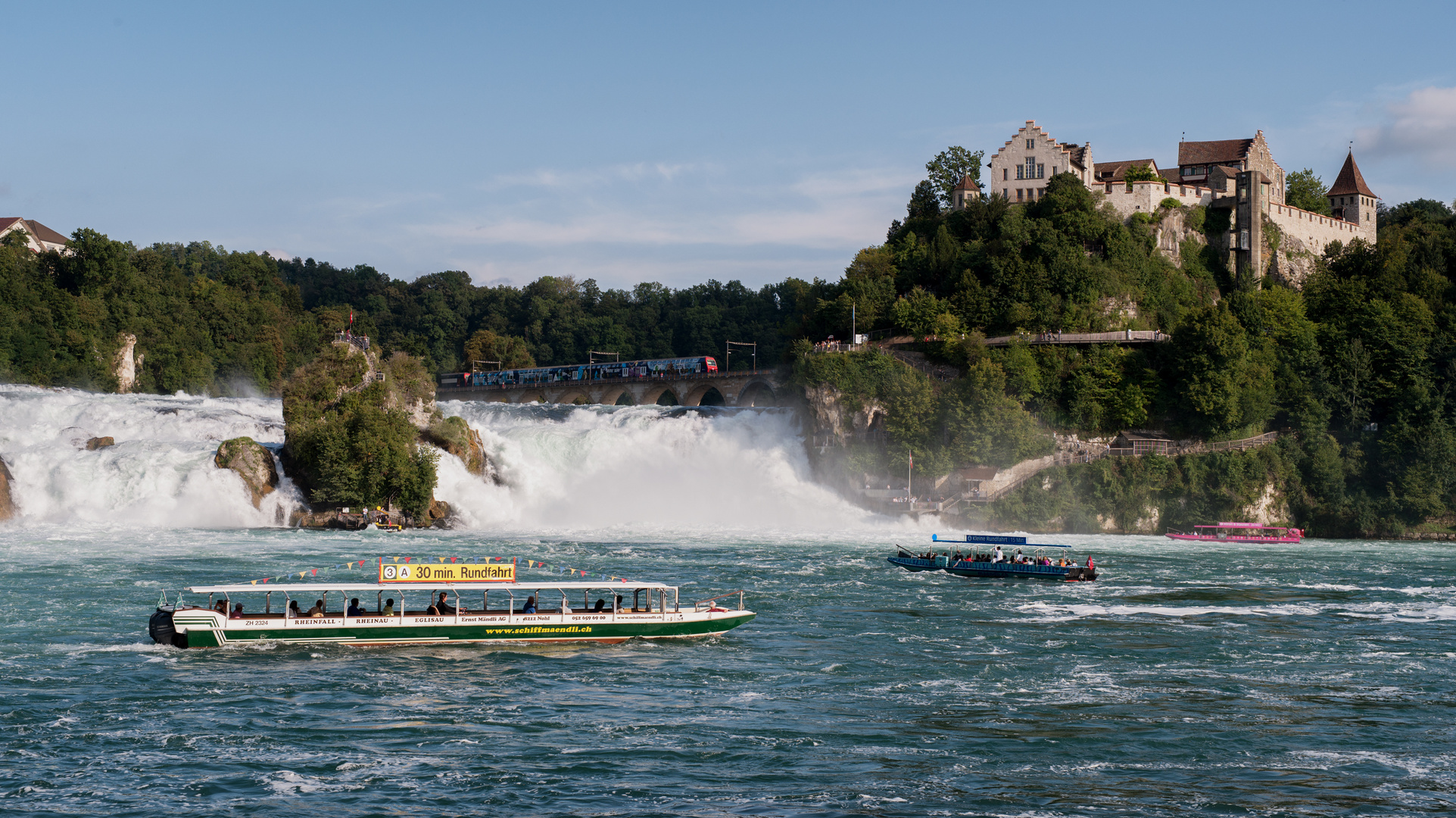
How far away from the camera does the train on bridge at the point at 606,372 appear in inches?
4656

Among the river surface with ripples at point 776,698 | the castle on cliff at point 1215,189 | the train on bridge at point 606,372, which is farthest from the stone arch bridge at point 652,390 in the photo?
the river surface with ripples at point 776,698

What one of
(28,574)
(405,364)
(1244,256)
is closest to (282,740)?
(28,574)

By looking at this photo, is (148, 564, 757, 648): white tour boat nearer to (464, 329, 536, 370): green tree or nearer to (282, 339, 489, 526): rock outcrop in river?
(282, 339, 489, 526): rock outcrop in river

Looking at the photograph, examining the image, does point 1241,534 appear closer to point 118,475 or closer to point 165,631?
point 165,631

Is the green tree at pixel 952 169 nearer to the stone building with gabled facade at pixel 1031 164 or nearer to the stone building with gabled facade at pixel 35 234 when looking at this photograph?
the stone building with gabled facade at pixel 1031 164

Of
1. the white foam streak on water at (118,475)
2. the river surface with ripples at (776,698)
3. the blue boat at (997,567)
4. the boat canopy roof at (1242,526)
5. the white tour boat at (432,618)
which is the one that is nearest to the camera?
the river surface with ripples at (776,698)

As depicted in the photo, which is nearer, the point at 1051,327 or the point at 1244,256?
the point at 1051,327

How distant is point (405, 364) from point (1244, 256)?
6795cm

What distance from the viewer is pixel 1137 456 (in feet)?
282

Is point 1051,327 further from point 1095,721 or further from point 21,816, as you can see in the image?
point 21,816

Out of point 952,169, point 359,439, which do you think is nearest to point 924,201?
point 952,169

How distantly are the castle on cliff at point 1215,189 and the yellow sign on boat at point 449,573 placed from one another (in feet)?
250

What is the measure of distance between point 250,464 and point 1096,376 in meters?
56.8

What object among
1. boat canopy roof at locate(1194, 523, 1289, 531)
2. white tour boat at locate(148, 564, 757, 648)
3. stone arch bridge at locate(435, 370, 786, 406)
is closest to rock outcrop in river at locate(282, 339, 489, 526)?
stone arch bridge at locate(435, 370, 786, 406)
